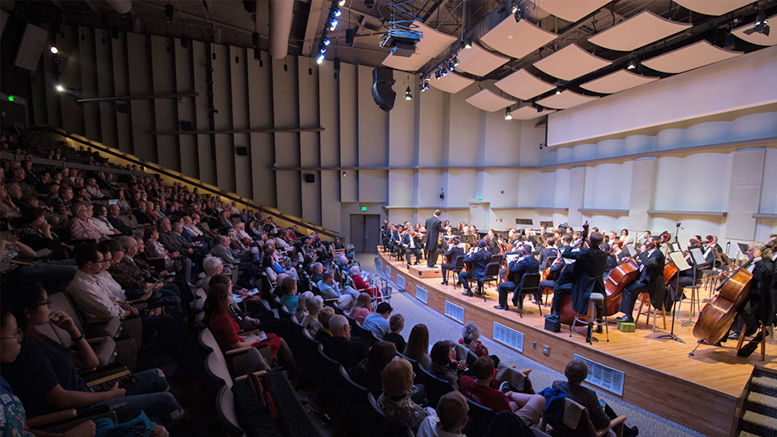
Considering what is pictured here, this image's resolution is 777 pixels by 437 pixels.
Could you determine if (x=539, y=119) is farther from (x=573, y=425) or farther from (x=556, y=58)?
(x=573, y=425)

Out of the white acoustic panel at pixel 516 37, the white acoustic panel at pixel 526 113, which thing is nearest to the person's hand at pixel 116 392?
the white acoustic panel at pixel 516 37

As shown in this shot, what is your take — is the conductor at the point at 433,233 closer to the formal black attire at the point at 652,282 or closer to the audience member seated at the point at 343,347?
the formal black attire at the point at 652,282

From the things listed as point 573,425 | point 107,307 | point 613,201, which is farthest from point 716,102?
point 107,307

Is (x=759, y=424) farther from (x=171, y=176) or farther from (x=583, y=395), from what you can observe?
(x=171, y=176)

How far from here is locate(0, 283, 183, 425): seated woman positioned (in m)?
1.54

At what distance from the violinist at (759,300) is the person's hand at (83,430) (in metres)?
5.73

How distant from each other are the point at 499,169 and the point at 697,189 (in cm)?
611

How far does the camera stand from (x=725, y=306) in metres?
3.62

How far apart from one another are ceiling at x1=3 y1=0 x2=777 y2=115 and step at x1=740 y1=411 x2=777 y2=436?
6.47 metres

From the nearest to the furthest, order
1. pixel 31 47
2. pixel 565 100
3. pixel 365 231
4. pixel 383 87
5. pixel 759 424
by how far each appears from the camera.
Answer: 1. pixel 759 424
2. pixel 383 87
3. pixel 31 47
4. pixel 565 100
5. pixel 365 231

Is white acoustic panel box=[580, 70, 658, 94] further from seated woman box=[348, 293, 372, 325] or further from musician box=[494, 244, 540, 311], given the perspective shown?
seated woman box=[348, 293, 372, 325]

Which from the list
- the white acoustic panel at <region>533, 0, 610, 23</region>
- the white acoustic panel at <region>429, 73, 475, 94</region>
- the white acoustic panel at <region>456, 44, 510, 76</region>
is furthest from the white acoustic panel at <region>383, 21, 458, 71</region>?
the white acoustic panel at <region>533, 0, 610, 23</region>

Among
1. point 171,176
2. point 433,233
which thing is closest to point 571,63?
point 433,233

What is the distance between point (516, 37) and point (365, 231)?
893cm
